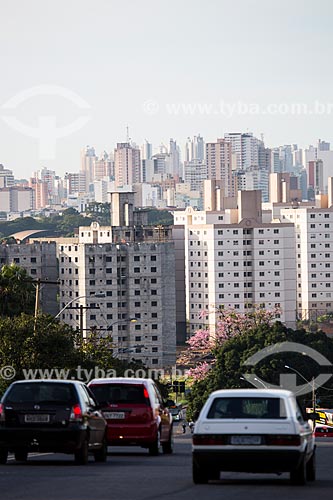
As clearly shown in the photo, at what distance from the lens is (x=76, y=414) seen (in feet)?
75.5

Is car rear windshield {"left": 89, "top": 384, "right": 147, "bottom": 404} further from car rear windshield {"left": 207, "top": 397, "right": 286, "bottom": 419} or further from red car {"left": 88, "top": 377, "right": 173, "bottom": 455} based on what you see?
car rear windshield {"left": 207, "top": 397, "right": 286, "bottom": 419}

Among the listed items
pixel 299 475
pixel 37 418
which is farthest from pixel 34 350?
pixel 299 475

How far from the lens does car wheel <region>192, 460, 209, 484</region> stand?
2000cm

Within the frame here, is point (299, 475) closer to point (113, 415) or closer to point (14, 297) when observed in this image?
point (113, 415)

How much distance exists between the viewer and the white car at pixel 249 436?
19.4 metres

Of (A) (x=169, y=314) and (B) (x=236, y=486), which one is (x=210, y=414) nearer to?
(B) (x=236, y=486)

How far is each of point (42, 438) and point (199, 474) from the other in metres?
3.54

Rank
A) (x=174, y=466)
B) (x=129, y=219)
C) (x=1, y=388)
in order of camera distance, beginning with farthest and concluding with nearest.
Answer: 1. (x=129, y=219)
2. (x=1, y=388)
3. (x=174, y=466)

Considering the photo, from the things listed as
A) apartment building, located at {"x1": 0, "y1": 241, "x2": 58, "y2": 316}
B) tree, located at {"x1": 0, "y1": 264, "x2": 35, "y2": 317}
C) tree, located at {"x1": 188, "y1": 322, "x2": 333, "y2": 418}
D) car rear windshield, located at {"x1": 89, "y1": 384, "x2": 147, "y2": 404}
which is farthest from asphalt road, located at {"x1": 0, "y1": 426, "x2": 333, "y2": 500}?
apartment building, located at {"x1": 0, "y1": 241, "x2": 58, "y2": 316}

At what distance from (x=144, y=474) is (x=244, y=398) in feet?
10.2

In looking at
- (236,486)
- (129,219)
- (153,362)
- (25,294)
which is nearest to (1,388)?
(25,294)

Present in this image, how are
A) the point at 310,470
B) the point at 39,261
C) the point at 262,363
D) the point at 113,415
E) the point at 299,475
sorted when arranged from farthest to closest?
the point at 39,261 → the point at 262,363 → the point at 113,415 → the point at 310,470 → the point at 299,475

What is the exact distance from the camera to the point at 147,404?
27453 mm

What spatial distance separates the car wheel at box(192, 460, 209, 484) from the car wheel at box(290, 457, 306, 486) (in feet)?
3.59
